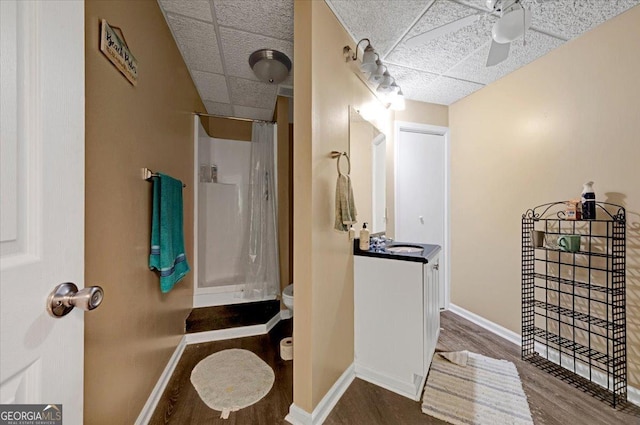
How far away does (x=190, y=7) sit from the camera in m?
1.50

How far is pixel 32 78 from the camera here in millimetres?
478

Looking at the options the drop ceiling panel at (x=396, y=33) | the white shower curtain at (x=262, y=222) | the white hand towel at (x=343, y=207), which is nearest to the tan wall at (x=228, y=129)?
the white shower curtain at (x=262, y=222)

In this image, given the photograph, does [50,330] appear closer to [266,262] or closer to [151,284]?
[151,284]

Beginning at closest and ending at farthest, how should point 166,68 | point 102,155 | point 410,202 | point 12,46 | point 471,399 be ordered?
point 12,46
point 102,155
point 471,399
point 166,68
point 410,202

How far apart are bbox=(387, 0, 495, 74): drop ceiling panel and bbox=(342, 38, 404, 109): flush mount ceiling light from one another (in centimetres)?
23

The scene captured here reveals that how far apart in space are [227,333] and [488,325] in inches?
98.8

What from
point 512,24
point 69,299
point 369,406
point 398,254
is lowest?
point 369,406

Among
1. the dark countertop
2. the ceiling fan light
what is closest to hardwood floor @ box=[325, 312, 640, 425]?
the dark countertop

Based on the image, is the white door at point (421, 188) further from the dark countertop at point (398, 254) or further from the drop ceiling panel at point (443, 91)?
the dark countertop at point (398, 254)

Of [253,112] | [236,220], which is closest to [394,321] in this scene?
[236,220]

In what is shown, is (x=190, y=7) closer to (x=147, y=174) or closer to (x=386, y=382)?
(x=147, y=174)

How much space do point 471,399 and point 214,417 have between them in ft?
5.08

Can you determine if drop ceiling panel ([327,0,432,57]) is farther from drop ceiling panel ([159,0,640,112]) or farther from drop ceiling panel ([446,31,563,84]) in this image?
drop ceiling panel ([446,31,563,84])

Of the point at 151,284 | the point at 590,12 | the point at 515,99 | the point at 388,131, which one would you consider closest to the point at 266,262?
the point at 151,284
